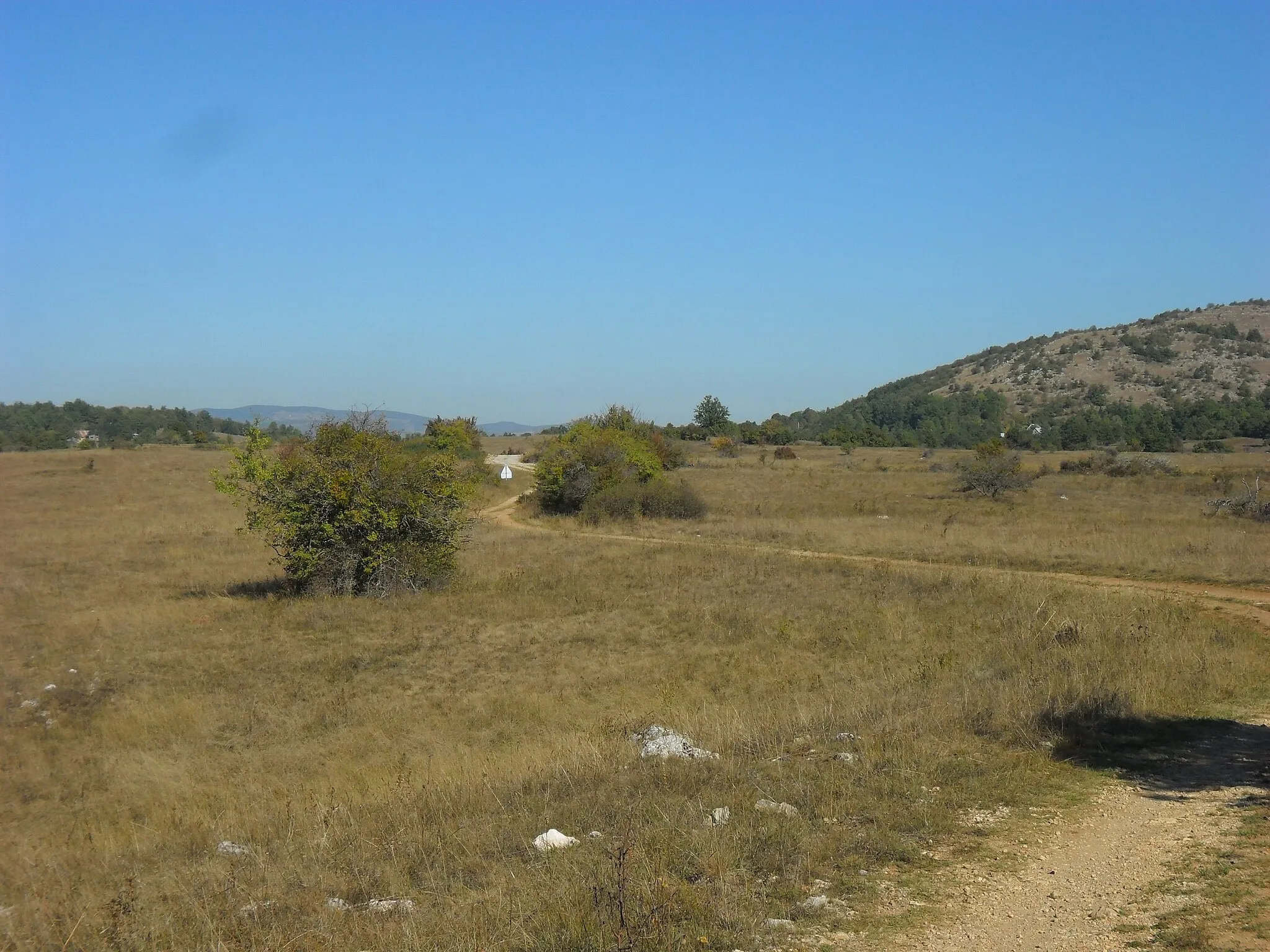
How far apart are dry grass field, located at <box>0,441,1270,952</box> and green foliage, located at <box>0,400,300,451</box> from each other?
2882 inches

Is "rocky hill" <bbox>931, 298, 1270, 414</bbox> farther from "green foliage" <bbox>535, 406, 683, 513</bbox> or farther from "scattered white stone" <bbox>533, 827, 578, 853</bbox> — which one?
"scattered white stone" <bbox>533, 827, 578, 853</bbox>

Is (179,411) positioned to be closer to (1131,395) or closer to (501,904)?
(1131,395)

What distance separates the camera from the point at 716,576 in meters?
24.6

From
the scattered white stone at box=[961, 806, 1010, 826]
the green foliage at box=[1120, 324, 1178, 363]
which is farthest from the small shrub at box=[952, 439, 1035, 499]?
the green foliage at box=[1120, 324, 1178, 363]

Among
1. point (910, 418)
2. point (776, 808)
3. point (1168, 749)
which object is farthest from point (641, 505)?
point (910, 418)

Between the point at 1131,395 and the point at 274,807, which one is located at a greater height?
the point at 1131,395

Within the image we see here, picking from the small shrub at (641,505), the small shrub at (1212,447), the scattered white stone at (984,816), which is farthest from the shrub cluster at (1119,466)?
the scattered white stone at (984,816)

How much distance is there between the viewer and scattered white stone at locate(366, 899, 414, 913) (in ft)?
18.7

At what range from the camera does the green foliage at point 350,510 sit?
23.0 m

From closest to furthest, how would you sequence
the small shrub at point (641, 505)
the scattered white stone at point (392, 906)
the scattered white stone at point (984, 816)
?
the scattered white stone at point (392, 906), the scattered white stone at point (984, 816), the small shrub at point (641, 505)

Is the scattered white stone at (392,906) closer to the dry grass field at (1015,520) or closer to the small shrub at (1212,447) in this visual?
the dry grass field at (1015,520)

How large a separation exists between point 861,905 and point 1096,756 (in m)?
4.12

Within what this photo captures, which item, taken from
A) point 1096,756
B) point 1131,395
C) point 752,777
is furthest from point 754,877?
point 1131,395

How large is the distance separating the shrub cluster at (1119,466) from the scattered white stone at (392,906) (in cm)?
5389
